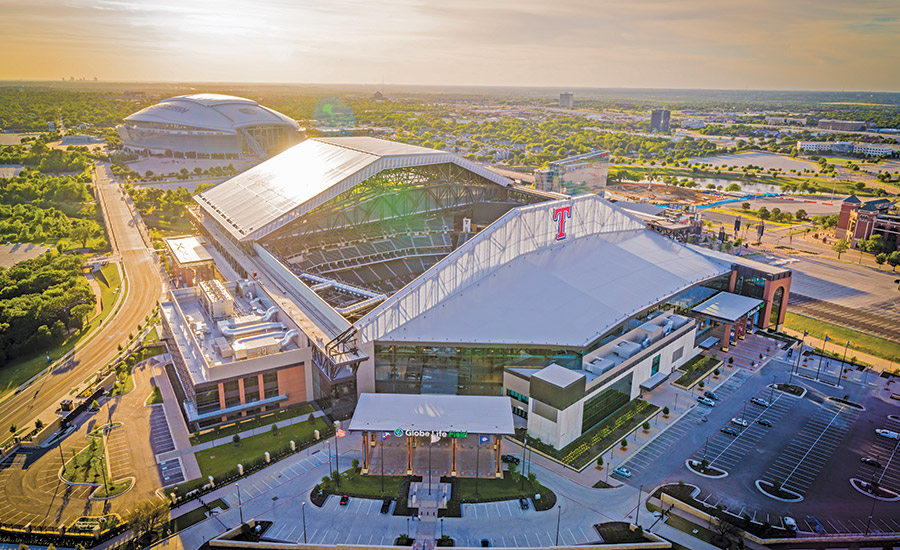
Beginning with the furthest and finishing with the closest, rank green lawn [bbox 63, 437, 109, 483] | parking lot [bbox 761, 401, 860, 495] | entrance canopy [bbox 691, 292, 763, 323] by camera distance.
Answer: entrance canopy [bbox 691, 292, 763, 323], parking lot [bbox 761, 401, 860, 495], green lawn [bbox 63, 437, 109, 483]

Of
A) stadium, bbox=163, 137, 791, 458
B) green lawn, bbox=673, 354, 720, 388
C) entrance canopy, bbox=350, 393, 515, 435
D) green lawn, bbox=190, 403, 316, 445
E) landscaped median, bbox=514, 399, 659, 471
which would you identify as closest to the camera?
entrance canopy, bbox=350, 393, 515, 435

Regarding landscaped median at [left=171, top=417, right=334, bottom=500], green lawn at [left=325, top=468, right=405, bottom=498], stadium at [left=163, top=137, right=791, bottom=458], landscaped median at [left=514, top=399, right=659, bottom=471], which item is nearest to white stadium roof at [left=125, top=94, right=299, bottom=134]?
stadium at [left=163, top=137, right=791, bottom=458]

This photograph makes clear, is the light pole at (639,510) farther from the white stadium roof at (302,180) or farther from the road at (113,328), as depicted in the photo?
the road at (113,328)

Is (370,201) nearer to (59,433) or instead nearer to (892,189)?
(59,433)

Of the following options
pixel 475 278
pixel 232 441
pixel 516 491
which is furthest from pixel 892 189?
pixel 232 441

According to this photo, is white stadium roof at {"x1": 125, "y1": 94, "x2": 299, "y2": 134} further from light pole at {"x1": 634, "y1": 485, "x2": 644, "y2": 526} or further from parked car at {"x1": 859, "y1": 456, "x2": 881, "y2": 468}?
parked car at {"x1": 859, "y1": 456, "x2": 881, "y2": 468}

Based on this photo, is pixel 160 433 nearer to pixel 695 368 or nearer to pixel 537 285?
pixel 537 285

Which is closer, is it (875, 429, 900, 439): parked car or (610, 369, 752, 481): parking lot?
(610, 369, 752, 481): parking lot
